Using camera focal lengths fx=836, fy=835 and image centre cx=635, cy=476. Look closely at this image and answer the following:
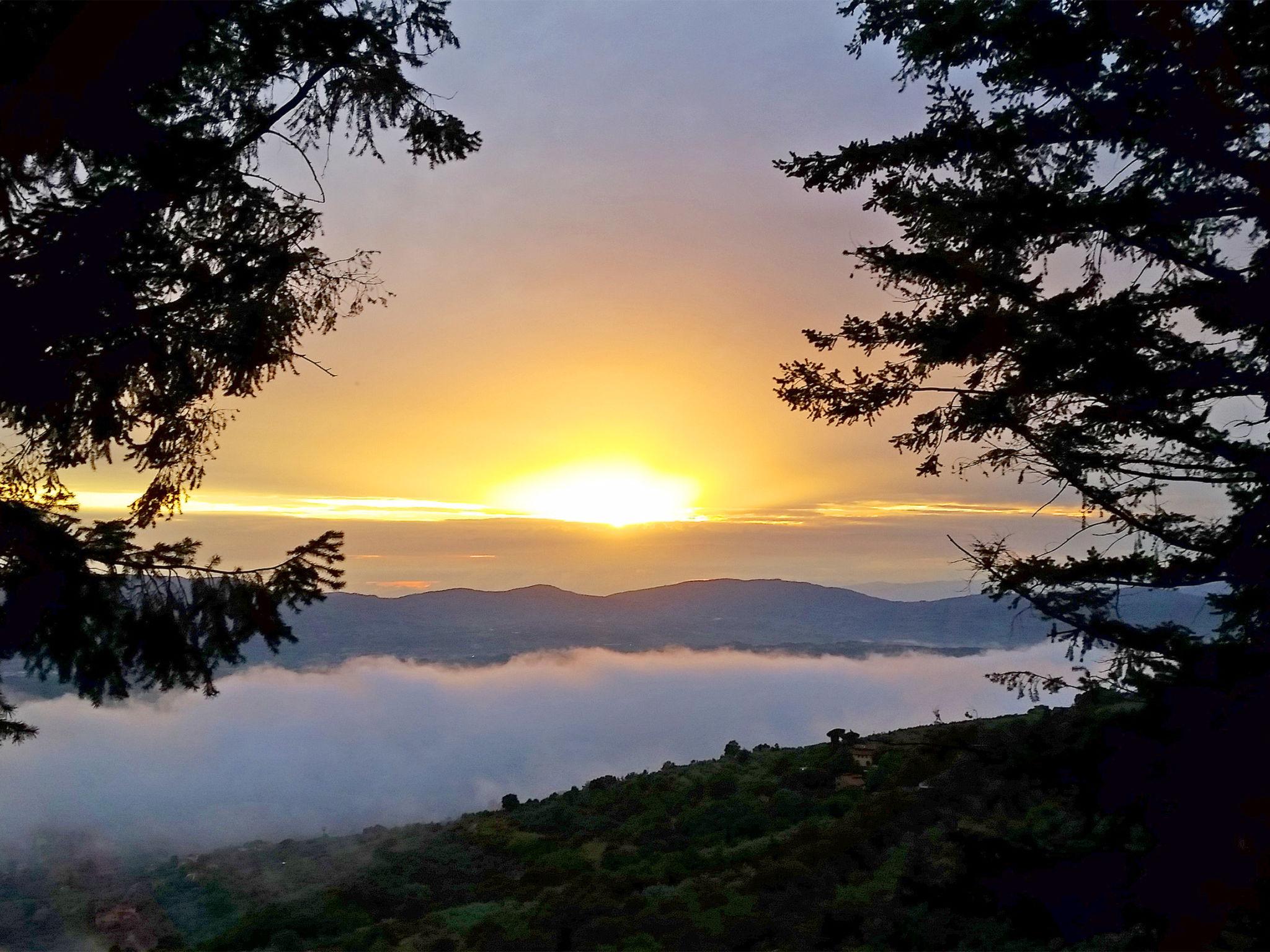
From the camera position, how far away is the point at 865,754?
27828mm

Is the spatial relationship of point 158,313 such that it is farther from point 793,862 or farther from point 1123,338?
point 793,862

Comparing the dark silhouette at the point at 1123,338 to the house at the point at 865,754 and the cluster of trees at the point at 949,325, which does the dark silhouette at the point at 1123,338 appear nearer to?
the cluster of trees at the point at 949,325

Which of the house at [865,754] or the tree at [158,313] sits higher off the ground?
the tree at [158,313]

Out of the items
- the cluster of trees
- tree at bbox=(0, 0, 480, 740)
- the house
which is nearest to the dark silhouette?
the cluster of trees

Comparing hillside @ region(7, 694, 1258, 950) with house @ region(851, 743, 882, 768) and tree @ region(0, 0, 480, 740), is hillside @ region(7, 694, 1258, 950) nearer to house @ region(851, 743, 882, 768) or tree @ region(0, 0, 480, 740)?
house @ region(851, 743, 882, 768)

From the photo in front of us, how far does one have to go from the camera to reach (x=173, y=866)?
91688 mm

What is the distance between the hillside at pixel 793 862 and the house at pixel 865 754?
325 mm

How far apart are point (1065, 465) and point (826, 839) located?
36.9ft

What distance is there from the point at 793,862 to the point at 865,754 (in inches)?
497

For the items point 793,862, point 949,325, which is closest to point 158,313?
point 949,325

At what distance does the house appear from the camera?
2594cm

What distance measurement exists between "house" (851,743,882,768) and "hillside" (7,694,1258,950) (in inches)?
12.8

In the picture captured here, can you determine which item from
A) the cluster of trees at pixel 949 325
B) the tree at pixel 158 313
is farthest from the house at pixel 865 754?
the tree at pixel 158 313

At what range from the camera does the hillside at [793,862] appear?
25.2ft
